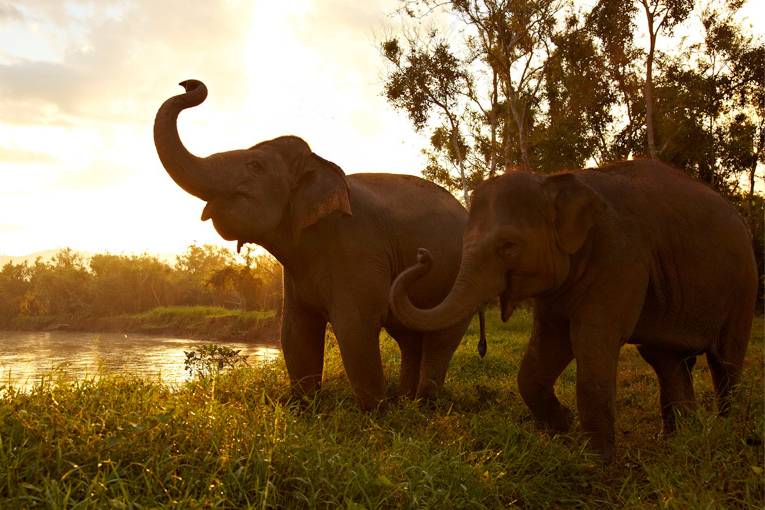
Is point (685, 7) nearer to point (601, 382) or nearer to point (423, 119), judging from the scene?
point (423, 119)

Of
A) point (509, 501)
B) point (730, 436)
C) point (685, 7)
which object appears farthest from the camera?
point (685, 7)

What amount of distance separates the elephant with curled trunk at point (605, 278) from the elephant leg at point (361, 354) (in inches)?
39.0

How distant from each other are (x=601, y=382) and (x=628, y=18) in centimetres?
1566

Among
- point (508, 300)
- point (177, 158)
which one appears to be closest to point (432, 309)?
point (508, 300)

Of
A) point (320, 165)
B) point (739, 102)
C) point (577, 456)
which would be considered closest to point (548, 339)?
point (577, 456)

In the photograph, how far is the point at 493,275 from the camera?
3844 millimetres

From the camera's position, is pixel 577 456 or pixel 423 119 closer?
pixel 577 456

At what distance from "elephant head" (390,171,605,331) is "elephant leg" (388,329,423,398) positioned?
1.69 m

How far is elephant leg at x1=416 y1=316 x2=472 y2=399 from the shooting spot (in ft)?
17.6

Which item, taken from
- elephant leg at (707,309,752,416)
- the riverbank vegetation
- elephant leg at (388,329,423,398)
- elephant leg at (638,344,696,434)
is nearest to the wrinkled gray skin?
elephant leg at (388,329,423,398)

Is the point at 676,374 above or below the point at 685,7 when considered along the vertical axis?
below

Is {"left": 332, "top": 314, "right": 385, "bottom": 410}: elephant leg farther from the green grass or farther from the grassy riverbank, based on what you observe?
the grassy riverbank

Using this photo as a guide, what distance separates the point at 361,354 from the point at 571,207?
1.69 meters

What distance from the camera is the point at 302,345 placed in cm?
514
